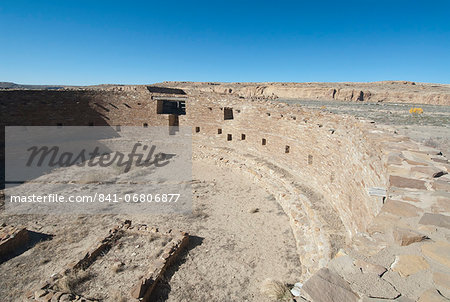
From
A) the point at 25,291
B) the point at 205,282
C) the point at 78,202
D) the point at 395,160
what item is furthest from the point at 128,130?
the point at 395,160

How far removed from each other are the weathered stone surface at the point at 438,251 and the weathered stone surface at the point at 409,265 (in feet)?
0.32

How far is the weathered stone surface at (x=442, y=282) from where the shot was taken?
180cm

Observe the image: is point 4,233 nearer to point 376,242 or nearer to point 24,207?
point 24,207

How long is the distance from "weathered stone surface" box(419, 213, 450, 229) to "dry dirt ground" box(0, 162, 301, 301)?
10.7 ft

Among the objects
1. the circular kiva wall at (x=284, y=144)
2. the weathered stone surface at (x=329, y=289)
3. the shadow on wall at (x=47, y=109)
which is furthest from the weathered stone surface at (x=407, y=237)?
the shadow on wall at (x=47, y=109)

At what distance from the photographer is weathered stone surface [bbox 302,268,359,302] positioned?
1.90 metres

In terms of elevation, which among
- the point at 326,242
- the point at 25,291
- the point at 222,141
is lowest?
the point at 25,291

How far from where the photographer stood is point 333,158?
277 inches

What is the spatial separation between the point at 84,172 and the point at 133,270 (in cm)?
819

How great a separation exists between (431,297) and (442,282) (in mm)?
207

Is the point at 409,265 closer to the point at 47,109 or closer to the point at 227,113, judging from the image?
the point at 227,113

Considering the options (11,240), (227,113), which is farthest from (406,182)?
(227,113)

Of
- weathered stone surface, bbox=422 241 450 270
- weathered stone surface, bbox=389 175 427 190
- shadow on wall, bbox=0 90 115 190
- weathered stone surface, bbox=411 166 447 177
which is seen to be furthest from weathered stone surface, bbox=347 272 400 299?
shadow on wall, bbox=0 90 115 190

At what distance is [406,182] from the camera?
3.45 m
